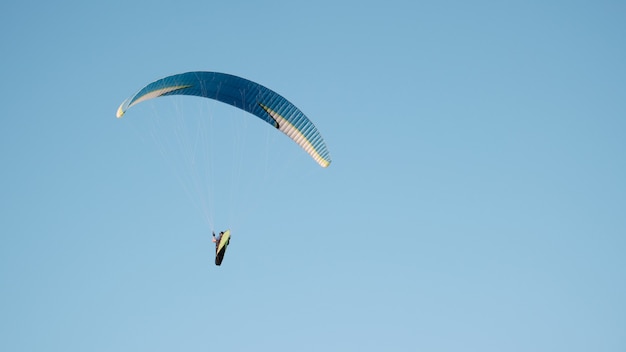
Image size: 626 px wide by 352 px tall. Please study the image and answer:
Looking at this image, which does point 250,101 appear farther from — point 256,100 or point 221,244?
point 221,244

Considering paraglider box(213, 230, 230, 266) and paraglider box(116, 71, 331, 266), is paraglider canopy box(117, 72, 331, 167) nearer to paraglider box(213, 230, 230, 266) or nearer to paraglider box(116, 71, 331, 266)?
paraglider box(116, 71, 331, 266)

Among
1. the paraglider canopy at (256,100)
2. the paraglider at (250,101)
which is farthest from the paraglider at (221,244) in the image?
the paraglider canopy at (256,100)

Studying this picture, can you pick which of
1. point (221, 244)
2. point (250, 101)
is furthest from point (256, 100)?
point (221, 244)

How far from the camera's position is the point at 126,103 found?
105ft

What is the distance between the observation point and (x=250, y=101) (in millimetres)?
34312

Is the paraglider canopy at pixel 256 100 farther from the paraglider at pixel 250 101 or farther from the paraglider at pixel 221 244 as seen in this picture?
the paraglider at pixel 221 244

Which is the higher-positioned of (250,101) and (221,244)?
(250,101)

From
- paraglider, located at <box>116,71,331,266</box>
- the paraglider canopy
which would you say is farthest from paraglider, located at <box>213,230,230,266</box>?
the paraglider canopy

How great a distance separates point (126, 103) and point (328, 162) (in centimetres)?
771

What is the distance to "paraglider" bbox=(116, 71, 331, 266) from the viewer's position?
33.0 m

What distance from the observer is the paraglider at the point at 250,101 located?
3297 centimetres

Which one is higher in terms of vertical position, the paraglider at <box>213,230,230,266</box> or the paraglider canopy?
the paraglider canopy

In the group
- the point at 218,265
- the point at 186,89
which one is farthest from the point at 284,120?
the point at 218,265

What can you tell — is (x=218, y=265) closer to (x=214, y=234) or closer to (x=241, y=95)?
(x=214, y=234)
